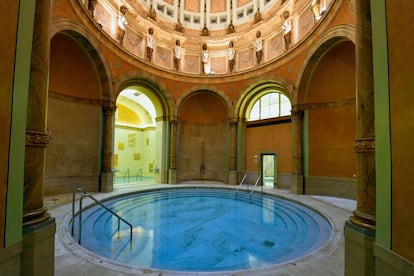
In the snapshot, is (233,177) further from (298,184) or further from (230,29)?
(230,29)

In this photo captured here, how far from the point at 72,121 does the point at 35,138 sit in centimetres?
717

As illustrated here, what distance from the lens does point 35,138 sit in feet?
7.82

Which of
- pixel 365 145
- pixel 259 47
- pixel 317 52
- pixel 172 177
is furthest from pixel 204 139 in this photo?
pixel 365 145

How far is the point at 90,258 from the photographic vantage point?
320 centimetres

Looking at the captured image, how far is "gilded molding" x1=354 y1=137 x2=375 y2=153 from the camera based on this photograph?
246cm

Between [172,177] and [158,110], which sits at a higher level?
[158,110]

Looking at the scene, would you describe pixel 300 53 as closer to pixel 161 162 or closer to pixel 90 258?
pixel 161 162

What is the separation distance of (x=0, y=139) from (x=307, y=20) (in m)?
11.2

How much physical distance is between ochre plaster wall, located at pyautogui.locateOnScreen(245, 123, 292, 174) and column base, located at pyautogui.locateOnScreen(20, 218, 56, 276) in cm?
1040

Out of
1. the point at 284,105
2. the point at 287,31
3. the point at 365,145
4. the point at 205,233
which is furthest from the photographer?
the point at 284,105

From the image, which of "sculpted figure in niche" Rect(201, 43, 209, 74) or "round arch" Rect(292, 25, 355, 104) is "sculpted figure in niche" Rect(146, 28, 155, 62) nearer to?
"sculpted figure in niche" Rect(201, 43, 209, 74)

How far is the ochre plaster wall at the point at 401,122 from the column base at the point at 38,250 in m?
3.68

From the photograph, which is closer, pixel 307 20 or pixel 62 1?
pixel 62 1

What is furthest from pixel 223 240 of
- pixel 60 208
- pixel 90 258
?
pixel 60 208
